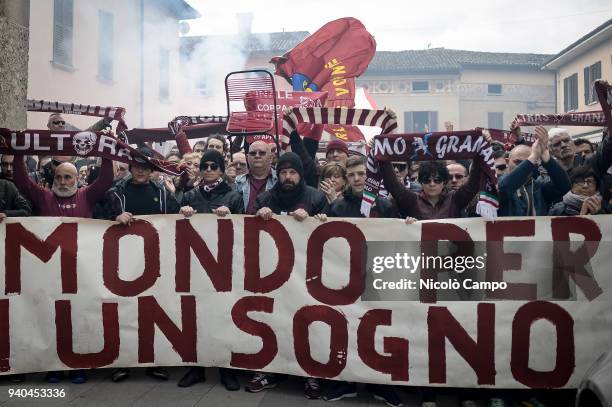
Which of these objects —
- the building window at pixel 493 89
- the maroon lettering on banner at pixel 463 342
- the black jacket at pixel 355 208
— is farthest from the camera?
the building window at pixel 493 89

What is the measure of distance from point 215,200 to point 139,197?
0.59m

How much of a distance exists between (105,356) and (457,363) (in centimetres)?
236

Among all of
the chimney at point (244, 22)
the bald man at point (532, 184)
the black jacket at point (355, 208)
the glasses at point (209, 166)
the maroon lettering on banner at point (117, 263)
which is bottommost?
the maroon lettering on banner at point (117, 263)

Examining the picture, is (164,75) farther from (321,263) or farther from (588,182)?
(588,182)

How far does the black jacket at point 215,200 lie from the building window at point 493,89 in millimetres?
42377

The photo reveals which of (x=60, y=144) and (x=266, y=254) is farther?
(x=60, y=144)

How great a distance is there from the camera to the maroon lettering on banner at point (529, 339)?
4438mm

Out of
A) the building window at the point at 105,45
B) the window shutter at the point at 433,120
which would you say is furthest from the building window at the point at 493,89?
the building window at the point at 105,45

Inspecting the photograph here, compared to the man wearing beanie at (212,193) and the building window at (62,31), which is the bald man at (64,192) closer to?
the man wearing beanie at (212,193)

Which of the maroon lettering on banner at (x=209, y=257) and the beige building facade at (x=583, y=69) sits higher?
the beige building facade at (x=583, y=69)

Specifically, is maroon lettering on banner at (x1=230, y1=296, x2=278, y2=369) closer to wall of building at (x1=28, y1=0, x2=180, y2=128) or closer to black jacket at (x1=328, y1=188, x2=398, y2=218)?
black jacket at (x1=328, y1=188, x2=398, y2=218)

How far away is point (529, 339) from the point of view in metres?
4.50

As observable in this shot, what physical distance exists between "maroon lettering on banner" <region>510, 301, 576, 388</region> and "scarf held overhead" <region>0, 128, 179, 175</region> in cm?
299

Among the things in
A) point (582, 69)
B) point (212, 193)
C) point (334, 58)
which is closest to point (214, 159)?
point (212, 193)
